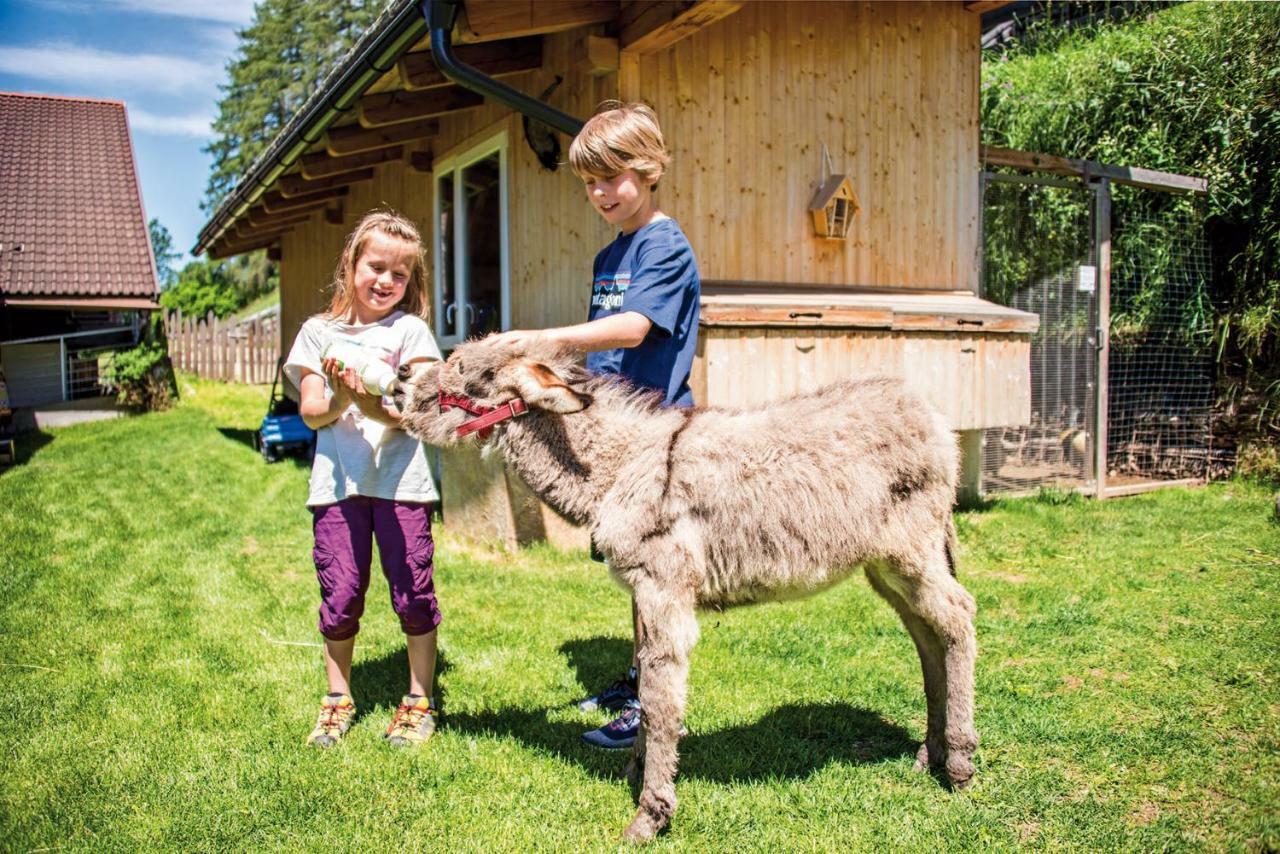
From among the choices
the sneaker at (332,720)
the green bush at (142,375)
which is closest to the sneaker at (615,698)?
the sneaker at (332,720)

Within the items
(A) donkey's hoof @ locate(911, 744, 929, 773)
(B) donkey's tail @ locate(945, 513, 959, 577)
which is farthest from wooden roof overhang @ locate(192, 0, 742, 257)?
(A) donkey's hoof @ locate(911, 744, 929, 773)

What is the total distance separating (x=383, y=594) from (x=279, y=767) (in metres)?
2.41

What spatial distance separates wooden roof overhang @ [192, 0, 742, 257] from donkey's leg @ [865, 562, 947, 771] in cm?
375

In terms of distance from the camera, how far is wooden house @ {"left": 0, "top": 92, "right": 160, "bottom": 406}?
1529 centimetres

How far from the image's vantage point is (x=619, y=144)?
288 cm

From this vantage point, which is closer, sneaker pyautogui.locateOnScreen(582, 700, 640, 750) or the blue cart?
sneaker pyautogui.locateOnScreen(582, 700, 640, 750)

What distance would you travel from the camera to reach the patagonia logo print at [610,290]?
3.13 m

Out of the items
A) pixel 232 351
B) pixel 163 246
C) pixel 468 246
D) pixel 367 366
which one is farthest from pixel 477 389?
pixel 163 246

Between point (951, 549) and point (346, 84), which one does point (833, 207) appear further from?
point (951, 549)

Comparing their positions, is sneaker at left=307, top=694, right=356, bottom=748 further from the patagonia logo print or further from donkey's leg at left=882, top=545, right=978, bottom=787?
donkey's leg at left=882, top=545, right=978, bottom=787

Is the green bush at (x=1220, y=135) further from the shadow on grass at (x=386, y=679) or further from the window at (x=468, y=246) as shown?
the shadow on grass at (x=386, y=679)

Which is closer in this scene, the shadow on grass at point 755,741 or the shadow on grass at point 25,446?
the shadow on grass at point 755,741

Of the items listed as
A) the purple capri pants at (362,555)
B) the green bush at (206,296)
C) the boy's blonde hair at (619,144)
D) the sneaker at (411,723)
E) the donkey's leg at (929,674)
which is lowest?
the sneaker at (411,723)

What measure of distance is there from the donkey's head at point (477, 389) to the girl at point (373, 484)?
0.44m
